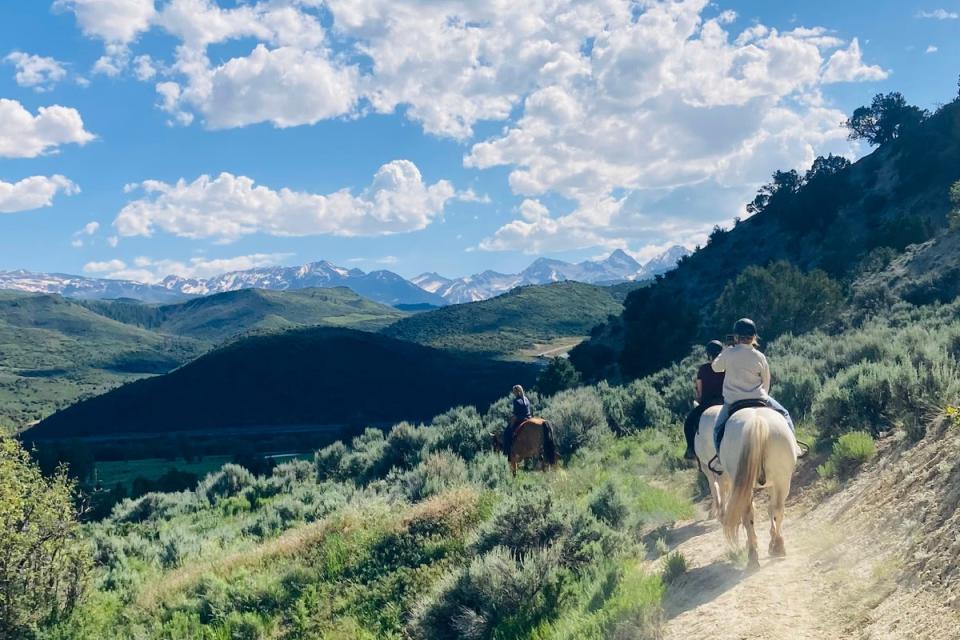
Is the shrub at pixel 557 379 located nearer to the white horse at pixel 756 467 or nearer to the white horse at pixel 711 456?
the white horse at pixel 711 456

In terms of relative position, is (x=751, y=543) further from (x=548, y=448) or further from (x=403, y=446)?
(x=403, y=446)

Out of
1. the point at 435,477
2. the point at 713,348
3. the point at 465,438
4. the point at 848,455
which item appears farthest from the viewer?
the point at 465,438

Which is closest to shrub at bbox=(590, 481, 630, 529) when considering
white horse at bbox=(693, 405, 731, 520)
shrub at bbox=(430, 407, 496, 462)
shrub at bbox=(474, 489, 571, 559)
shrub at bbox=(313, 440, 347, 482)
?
shrub at bbox=(474, 489, 571, 559)

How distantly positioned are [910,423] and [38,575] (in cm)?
1344

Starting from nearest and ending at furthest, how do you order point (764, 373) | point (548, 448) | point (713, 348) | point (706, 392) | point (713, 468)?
1. point (764, 373)
2. point (713, 468)
3. point (706, 392)
4. point (713, 348)
5. point (548, 448)

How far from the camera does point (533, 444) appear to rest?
49.8ft

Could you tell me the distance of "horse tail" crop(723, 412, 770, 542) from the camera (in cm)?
714

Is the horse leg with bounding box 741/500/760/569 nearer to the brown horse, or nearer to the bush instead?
the bush

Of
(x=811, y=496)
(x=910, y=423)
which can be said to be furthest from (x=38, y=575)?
(x=910, y=423)

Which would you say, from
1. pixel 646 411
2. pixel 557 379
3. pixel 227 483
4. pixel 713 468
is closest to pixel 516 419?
pixel 646 411

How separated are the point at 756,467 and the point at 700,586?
1.40 meters

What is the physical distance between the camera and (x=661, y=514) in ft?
33.0

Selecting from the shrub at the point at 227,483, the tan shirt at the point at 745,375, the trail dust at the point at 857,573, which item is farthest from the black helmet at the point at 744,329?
the shrub at the point at 227,483

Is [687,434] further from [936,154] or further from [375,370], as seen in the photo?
[375,370]
